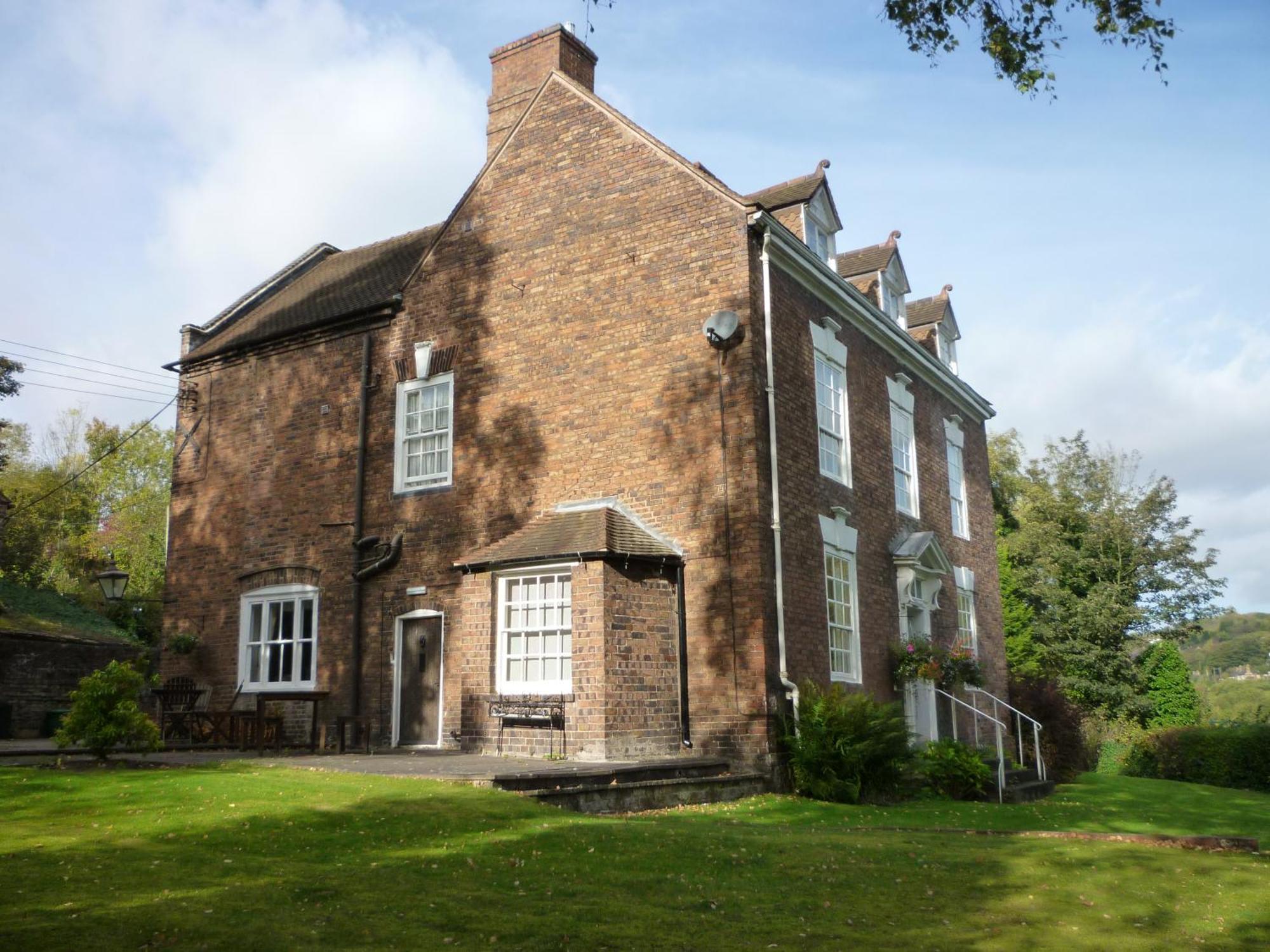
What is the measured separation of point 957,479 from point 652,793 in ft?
46.7

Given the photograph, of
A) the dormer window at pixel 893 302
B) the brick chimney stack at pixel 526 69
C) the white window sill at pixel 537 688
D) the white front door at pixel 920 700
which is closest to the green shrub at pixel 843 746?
the white window sill at pixel 537 688

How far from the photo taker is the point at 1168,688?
3912 centimetres

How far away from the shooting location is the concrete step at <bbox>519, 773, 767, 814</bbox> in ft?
38.0

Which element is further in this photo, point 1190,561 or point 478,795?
point 1190,561

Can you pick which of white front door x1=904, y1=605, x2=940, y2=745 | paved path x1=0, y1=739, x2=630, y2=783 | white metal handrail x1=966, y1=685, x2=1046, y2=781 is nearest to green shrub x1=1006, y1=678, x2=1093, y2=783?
white metal handrail x1=966, y1=685, x2=1046, y2=781

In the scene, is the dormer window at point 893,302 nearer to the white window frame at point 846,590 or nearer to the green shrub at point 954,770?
the white window frame at point 846,590

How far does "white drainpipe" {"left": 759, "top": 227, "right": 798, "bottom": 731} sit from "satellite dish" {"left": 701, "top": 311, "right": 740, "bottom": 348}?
24.9 inches

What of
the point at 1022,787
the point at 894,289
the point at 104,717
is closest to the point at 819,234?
the point at 894,289

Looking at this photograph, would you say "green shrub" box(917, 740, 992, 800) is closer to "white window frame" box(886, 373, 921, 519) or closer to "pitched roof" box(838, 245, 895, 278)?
"white window frame" box(886, 373, 921, 519)

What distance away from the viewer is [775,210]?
19219 millimetres

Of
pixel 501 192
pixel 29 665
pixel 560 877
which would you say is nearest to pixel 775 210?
pixel 501 192

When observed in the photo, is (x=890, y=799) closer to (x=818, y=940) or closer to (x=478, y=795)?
(x=478, y=795)

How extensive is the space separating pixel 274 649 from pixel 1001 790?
1290cm

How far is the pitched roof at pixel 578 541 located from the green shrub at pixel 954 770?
526cm
